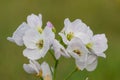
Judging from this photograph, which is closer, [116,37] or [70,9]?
[116,37]

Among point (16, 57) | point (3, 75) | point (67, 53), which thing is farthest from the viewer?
point (16, 57)

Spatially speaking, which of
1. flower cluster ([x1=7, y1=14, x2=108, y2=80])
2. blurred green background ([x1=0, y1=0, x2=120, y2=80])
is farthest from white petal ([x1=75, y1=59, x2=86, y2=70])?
blurred green background ([x1=0, y1=0, x2=120, y2=80])

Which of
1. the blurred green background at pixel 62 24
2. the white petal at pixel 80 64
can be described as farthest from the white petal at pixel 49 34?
the blurred green background at pixel 62 24

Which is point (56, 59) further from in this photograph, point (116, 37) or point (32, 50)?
point (116, 37)

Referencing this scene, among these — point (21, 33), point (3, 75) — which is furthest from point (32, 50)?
point (3, 75)

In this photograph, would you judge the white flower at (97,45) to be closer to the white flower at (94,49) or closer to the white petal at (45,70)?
the white flower at (94,49)

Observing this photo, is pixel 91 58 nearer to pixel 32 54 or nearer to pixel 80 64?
pixel 80 64

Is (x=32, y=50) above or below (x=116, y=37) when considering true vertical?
above
